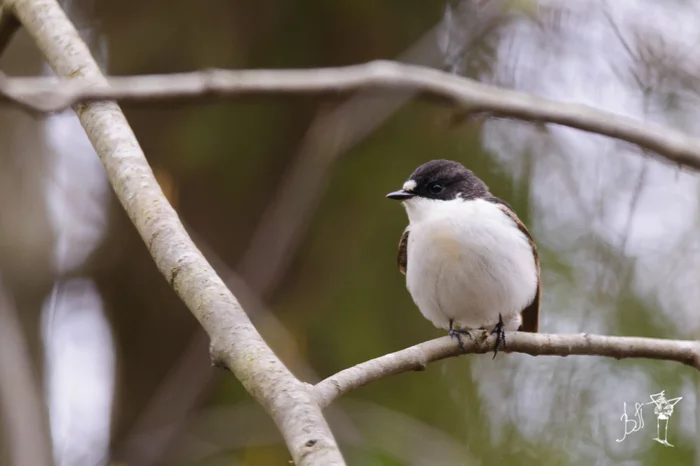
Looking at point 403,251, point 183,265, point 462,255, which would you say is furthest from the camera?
point 403,251

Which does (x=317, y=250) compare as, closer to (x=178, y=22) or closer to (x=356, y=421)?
(x=356, y=421)

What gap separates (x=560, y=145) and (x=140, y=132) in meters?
2.65

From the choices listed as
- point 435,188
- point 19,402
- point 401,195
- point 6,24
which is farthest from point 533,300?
point 6,24

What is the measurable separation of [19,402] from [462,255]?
1894mm

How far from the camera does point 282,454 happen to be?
16.8 ft

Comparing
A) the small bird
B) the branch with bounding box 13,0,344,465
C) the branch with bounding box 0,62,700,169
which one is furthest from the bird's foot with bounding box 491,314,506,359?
the branch with bounding box 0,62,700,169

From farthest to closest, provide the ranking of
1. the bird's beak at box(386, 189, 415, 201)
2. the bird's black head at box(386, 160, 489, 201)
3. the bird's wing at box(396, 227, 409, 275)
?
the bird's wing at box(396, 227, 409, 275), the bird's black head at box(386, 160, 489, 201), the bird's beak at box(386, 189, 415, 201)

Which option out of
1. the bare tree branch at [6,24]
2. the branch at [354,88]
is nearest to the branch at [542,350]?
the branch at [354,88]

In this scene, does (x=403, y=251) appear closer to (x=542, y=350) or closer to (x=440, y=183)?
(x=440, y=183)

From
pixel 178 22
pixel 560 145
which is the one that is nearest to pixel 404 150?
pixel 560 145

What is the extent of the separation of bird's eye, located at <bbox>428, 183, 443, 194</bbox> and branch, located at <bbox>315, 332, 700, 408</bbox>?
1027mm

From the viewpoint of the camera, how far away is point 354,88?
5.64 feet

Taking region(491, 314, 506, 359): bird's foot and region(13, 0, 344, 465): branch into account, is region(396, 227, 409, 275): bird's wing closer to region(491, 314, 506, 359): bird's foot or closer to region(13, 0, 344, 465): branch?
region(491, 314, 506, 359): bird's foot

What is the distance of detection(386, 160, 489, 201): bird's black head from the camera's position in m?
4.23
